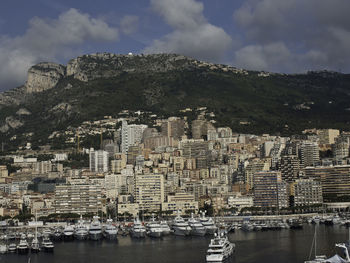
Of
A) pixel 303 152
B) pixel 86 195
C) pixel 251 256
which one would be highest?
pixel 303 152

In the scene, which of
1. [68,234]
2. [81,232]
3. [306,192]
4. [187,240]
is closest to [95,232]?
[81,232]

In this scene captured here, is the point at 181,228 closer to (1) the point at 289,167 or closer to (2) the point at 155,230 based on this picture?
(2) the point at 155,230

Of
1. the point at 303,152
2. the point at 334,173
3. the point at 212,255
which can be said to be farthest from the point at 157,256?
the point at 303,152

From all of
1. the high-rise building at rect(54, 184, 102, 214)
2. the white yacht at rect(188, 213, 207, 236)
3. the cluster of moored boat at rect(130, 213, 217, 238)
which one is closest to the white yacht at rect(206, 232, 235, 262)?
the white yacht at rect(188, 213, 207, 236)

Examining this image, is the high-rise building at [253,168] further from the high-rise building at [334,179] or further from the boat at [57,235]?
the boat at [57,235]

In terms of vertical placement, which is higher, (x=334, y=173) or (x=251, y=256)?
(x=334, y=173)

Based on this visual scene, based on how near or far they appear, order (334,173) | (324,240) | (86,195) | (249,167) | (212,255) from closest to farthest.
A: (212,255) < (324,240) < (86,195) < (334,173) < (249,167)

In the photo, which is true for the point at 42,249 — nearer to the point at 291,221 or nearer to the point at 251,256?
the point at 251,256
